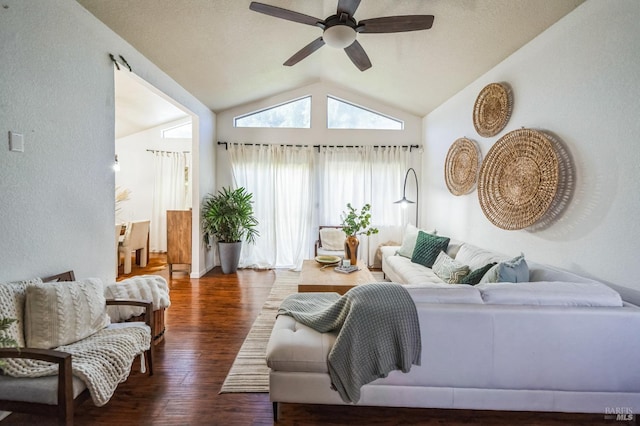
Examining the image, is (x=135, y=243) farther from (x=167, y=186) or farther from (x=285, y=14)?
(x=285, y=14)

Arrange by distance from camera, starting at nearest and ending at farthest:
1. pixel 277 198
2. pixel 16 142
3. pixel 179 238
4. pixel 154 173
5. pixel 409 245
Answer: pixel 16 142 < pixel 409 245 < pixel 179 238 < pixel 277 198 < pixel 154 173

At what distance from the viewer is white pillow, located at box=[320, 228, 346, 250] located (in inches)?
196

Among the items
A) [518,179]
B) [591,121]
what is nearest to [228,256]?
[518,179]

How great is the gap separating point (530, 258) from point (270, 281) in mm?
3322

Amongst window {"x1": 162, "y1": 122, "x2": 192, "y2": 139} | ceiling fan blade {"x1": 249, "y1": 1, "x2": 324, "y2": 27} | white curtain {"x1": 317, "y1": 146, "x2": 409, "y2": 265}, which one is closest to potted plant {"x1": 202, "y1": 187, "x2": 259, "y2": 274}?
white curtain {"x1": 317, "y1": 146, "x2": 409, "y2": 265}

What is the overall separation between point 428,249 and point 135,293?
10.4ft

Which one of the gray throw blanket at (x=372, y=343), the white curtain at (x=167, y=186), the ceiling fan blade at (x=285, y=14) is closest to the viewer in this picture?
the gray throw blanket at (x=372, y=343)

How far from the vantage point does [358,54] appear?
2.79 metres

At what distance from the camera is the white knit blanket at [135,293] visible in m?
2.31

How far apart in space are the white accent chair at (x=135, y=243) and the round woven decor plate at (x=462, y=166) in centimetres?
503

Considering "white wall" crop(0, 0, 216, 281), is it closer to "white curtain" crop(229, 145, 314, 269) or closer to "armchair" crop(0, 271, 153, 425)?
"armchair" crop(0, 271, 153, 425)

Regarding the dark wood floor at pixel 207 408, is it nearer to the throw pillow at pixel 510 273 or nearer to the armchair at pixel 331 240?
the throw pillow at pixel 510 273

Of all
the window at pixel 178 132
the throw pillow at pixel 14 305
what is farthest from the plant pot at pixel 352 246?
the window at pixel 178 132

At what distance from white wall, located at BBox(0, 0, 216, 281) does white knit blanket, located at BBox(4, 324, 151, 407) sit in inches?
24.9
